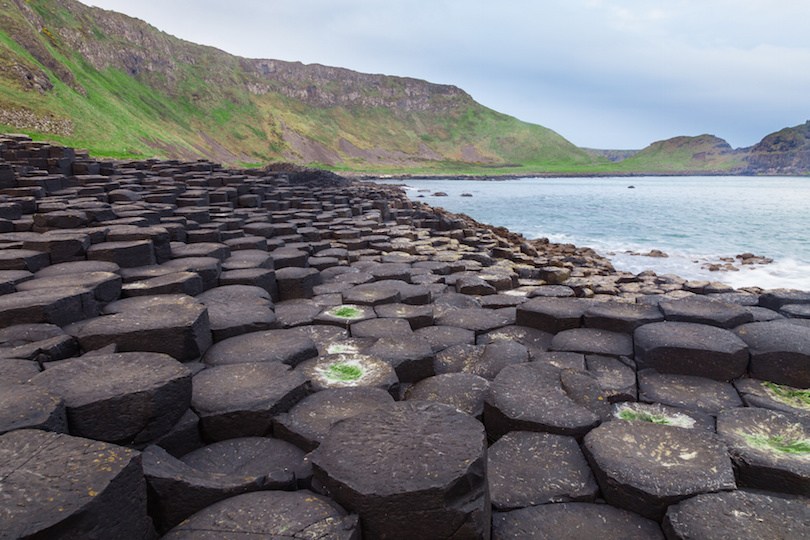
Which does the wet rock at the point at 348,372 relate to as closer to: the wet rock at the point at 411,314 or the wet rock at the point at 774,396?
the wet rock at the point at 411,314

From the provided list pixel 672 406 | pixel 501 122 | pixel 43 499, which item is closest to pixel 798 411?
pixel 672 406

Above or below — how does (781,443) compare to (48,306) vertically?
below

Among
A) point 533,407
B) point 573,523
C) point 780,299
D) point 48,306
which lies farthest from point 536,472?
point 780,299

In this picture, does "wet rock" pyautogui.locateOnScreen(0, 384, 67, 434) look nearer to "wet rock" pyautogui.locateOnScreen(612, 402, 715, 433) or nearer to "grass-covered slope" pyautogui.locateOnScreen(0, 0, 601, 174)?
"wet rock" pyautogui.locateOnScreen(612, 402, 715, 433)

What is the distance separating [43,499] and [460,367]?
333 cm

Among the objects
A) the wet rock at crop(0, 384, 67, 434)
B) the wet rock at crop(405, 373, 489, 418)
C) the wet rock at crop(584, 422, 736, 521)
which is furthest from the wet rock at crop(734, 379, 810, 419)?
the wet rock at crop(0, 384, 67, 434)

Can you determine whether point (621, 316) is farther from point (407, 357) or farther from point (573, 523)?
point (573, 523)

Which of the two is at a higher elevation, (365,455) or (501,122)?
(501,122)

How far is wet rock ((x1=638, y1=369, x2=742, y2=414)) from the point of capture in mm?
3623

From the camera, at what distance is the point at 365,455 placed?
2359mm

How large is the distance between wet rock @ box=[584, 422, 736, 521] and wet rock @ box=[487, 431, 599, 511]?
0.09 m

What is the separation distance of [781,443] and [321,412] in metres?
2.83

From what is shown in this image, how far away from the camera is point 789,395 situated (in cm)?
377

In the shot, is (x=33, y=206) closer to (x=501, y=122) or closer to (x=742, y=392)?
(x=742, y=392)
